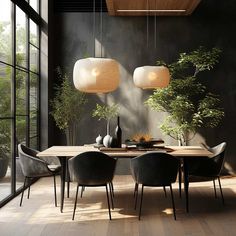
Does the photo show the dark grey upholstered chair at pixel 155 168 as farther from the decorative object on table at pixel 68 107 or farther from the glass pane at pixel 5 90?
the decorative object on table at pixel 68 107

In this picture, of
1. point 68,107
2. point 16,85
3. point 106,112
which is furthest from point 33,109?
point 106,112

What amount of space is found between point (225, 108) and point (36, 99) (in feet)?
11.8

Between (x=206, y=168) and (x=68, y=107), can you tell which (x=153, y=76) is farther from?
(x=68, y=107)

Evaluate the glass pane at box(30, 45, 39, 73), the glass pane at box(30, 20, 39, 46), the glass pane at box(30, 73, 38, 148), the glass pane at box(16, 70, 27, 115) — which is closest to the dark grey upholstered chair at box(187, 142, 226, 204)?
the glass pane at box(16, 70, 27, 115)

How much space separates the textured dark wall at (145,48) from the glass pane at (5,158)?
2.47m

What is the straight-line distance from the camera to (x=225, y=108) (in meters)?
8.67

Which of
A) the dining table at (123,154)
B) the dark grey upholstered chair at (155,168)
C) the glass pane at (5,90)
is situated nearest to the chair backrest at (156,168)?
the dark grey upholstered chair at (155,168)

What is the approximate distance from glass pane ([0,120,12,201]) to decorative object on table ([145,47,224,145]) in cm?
301

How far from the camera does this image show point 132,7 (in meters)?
7.98

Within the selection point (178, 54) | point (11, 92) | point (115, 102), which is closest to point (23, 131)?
point (11, 92)

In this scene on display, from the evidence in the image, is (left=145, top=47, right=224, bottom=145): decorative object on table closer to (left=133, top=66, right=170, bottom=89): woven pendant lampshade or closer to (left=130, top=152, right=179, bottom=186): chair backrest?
(left=133, top=66, right=170, bottom=89): woven pendant lampshade

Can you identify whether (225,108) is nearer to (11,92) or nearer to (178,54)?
(178,54)

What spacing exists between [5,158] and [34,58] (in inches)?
102

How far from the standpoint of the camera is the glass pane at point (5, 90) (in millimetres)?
5875
